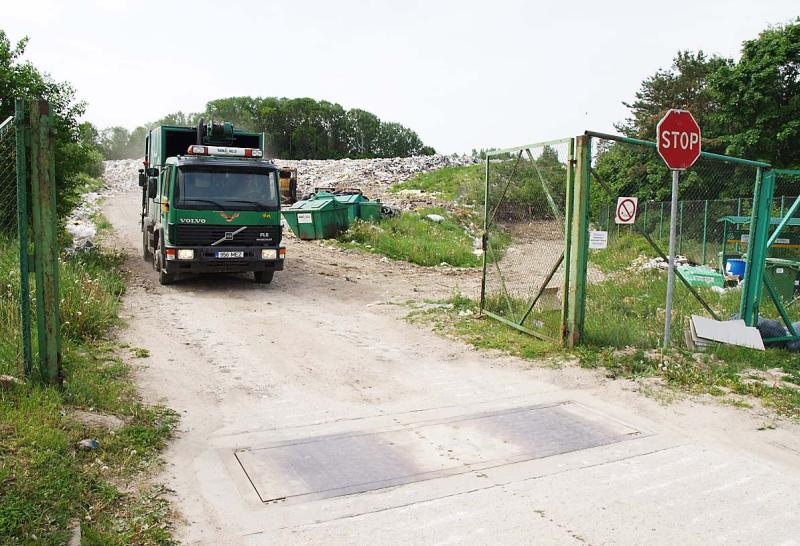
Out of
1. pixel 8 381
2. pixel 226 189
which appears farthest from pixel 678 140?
pixel 226 189

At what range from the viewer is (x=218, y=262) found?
11.2 m

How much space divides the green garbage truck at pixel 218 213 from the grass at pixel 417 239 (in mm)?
5806

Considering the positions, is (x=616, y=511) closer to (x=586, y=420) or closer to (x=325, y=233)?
(x=586, y=420)

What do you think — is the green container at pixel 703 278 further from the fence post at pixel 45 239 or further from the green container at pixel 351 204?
the fence post at pixel 45 239

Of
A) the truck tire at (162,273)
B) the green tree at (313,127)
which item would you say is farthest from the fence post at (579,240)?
the green tree at (313,127)

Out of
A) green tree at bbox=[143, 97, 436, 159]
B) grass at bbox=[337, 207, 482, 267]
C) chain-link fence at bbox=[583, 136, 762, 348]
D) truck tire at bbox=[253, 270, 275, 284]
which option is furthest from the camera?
green tree at bbox=[143, 97, 436, 159]

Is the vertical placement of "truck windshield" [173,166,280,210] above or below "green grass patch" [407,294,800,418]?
above

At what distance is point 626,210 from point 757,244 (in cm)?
159

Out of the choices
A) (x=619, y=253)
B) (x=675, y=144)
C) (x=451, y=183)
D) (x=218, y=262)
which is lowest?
(x=619, y=253)

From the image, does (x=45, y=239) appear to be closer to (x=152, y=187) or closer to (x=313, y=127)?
(x=152, y=187)

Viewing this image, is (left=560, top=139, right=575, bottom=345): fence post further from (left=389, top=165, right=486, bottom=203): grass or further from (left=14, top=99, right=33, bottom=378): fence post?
(left=389, top=165, right=486, bottom=203): grass

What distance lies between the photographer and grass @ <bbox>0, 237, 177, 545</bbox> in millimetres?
3430

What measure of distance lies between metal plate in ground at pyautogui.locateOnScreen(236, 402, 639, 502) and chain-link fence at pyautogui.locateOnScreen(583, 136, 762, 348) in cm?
250

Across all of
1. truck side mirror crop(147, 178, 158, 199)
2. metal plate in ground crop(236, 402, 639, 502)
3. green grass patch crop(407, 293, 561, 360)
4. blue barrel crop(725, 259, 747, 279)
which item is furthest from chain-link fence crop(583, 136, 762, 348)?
truck side mirror crop(147, 178, 158, 199)
